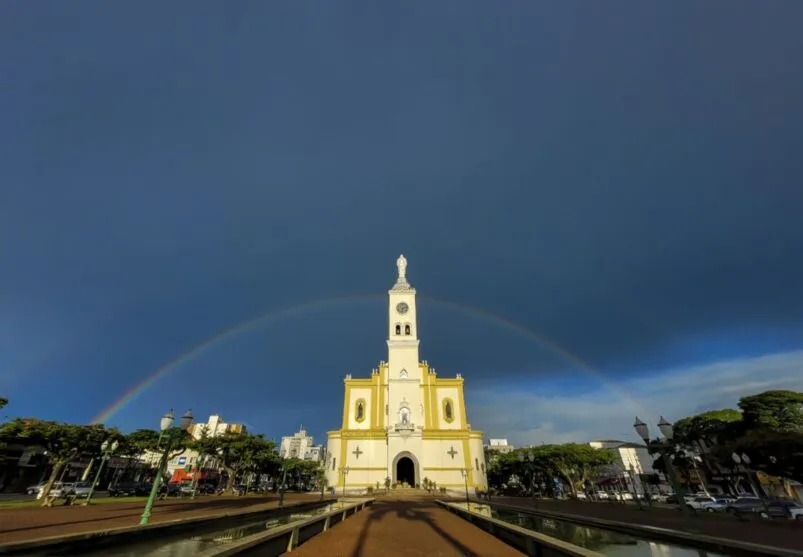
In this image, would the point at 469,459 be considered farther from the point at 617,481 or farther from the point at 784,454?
the point at 617,481

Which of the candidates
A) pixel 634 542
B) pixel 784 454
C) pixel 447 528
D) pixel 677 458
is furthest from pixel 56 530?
pixel 677 458

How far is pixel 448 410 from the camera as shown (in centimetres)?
4872

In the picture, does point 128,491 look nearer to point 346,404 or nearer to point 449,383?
point 346,404

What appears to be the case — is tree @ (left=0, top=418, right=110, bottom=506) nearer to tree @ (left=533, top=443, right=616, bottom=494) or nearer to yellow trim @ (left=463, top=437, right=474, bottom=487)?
yellow trim @ (left=463, top=437, right=474, bottom=487)

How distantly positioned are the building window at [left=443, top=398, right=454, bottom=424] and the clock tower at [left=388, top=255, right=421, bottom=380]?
16.2ft

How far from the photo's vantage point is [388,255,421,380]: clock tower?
49.5 meters

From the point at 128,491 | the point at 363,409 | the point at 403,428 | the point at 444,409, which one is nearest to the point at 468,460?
the point at 444,409

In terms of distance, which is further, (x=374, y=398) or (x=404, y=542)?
(x=374, y=398)

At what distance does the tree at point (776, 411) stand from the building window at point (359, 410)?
40.1m

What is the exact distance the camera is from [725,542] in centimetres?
739

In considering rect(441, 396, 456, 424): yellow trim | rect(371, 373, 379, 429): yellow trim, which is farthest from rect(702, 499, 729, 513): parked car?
rect(371, 373, 379, 429): yellow trim

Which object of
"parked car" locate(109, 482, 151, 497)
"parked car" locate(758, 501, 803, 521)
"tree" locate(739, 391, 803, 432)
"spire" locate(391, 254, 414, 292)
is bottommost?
"parked car" locate(758, 501, 803, 521)

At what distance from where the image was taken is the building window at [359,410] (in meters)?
48.1

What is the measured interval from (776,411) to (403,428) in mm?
35703
